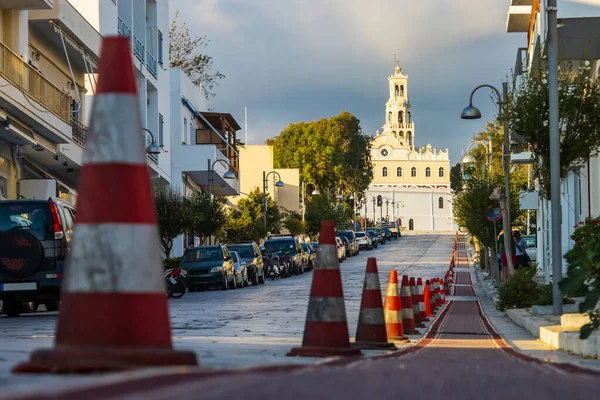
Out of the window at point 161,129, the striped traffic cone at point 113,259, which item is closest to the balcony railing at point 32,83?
the window at point 161,129

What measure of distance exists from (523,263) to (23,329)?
20.5 metres

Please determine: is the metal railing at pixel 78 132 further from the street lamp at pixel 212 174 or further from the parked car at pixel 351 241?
the parked car at pixel 351 241

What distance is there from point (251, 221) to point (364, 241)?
20002 mm

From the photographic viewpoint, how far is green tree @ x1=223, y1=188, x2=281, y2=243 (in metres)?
68.1

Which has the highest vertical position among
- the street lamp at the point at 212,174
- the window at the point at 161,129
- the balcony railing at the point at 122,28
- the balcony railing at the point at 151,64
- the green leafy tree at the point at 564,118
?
the balcony railing at the point at 122,28

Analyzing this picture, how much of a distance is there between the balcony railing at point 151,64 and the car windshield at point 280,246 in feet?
32.6

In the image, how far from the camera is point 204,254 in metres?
36.6

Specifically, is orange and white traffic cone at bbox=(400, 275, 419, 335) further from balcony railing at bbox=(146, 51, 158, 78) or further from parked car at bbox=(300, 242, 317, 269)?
parked car at bbox=(300, 242, 317, 269)

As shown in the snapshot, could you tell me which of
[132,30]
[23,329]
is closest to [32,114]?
[23,329]

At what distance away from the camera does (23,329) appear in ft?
48.6

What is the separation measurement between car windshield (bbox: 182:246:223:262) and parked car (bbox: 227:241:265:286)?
4.00 metres

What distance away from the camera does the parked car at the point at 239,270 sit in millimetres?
37594

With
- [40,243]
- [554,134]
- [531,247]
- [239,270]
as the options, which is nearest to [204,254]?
[239,270]

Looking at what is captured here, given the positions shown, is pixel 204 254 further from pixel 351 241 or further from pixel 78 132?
pixel 351 241
